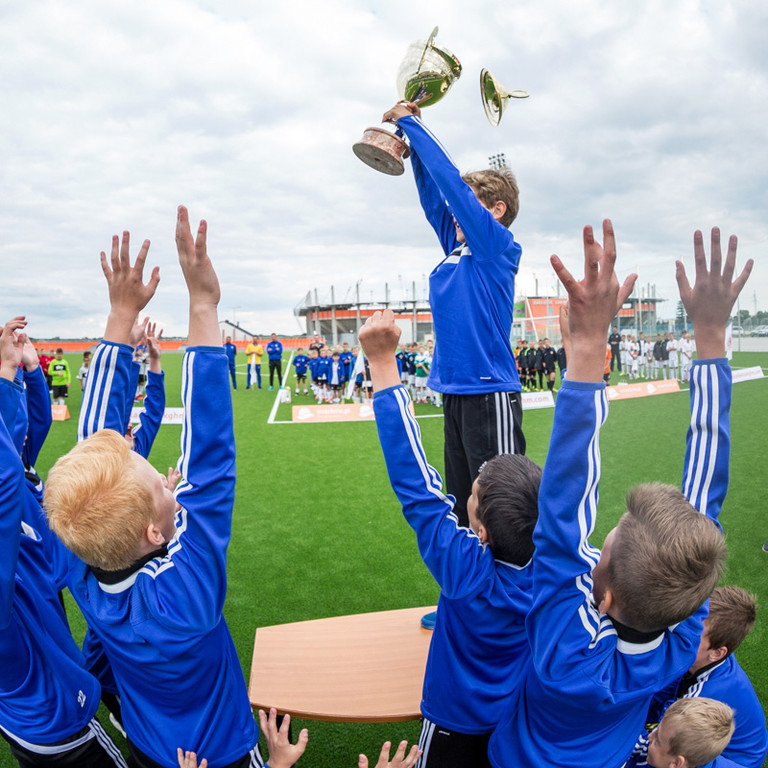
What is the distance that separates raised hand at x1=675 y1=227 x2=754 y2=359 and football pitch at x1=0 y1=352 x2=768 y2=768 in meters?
2.51

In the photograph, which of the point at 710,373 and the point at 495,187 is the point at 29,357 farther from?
the point at 710,373

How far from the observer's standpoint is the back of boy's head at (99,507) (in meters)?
1.49

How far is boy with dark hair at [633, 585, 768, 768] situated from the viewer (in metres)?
2.19

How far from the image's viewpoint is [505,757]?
1.65m

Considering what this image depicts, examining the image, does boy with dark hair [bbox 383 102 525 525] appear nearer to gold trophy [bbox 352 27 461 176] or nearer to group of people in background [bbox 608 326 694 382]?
gold trophy [bbox 352 27 461 176]

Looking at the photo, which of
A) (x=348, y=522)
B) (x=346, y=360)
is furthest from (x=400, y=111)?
(x=346, y=360)

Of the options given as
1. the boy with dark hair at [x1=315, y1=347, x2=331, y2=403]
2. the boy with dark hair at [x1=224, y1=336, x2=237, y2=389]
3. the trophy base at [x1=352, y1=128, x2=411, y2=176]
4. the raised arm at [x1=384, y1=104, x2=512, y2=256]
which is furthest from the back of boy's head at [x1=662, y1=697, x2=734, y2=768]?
the boy with dark hair at [x1=315, y1=347, x2=331, y2=403]

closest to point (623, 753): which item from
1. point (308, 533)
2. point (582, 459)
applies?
point (582, 459)

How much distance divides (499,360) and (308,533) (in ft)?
13.2

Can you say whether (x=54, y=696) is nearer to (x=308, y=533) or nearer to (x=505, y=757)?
(x=505, y=757)

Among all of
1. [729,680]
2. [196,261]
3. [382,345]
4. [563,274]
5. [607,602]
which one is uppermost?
[196,261]

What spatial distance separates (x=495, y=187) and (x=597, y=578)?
84.6 inches

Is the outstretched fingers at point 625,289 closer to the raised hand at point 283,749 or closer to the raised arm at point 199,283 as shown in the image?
the raised arm at point 199,283

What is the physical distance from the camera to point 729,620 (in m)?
2.19
